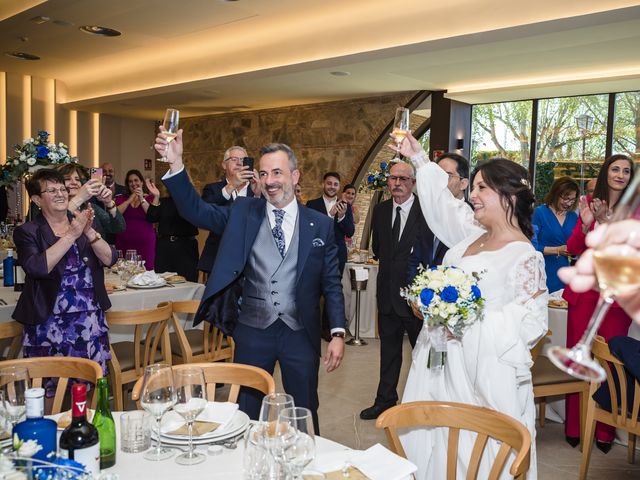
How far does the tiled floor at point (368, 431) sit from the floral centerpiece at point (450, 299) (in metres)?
1.49

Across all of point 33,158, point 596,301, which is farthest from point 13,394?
point 33,158

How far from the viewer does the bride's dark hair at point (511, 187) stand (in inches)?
104

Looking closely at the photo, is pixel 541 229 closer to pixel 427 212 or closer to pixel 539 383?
pixel 539 383

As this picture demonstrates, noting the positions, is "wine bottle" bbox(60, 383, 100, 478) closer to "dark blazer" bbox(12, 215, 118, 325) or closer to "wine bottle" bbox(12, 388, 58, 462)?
"wine bottle" bbox(12, 388, 58, 462)

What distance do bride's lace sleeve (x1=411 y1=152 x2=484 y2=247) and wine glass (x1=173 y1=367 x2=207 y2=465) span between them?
66.4 inches

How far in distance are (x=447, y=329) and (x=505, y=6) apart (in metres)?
4.79

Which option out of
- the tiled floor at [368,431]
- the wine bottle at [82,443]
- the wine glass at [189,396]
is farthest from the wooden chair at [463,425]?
the tiled floor at [368,431]

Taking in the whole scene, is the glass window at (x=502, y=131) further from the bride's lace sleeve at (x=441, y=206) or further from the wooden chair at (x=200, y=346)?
the bride's lace sleeve at (x=441, y=206)

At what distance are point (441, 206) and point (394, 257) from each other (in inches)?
51.1

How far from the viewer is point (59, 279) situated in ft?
10.7

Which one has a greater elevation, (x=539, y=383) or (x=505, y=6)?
(x=505, y=6)

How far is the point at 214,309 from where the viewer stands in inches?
115

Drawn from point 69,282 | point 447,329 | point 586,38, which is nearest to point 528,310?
point 447,329

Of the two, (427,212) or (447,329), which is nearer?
(447,329)
